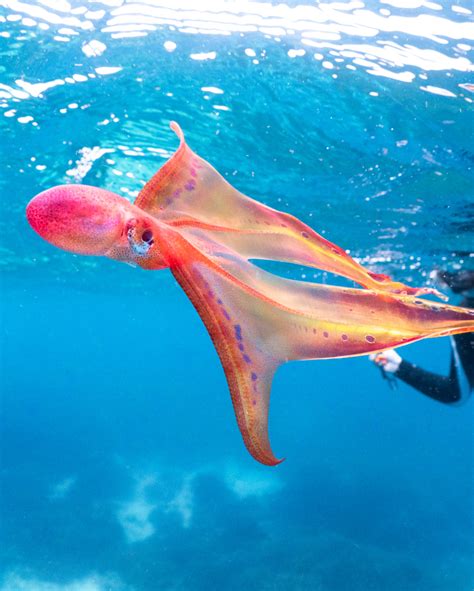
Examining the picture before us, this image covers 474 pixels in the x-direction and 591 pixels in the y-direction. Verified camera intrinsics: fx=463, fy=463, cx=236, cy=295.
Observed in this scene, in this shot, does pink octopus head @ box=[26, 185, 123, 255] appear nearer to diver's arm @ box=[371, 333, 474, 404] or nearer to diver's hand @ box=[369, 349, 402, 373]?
diver's arm @ box=[371, 333, 474, 404]

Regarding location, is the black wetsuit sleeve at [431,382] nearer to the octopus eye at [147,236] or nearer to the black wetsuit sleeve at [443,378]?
the black wetsuit sleeve at [443,378]

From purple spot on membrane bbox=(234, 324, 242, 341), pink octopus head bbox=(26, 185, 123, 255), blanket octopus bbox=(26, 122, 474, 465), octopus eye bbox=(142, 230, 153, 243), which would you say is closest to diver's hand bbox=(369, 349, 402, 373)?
blanket octopus bbox=(26, 122, 474, 465)

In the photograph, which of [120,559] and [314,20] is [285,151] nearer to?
[314,20]

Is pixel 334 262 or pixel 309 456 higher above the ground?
pixel 334 262

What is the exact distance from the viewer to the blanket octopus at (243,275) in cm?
147

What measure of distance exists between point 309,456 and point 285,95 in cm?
2525

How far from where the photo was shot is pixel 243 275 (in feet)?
5.96

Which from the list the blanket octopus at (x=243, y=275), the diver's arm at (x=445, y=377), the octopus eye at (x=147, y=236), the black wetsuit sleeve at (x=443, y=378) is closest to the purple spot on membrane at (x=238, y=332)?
the blanket octopus at (x=243, y=275)

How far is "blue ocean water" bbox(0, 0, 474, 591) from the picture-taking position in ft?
26.3

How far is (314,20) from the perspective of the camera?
7.46 m

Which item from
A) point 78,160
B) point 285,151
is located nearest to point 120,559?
point 78,160

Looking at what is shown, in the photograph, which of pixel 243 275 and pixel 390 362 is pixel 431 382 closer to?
Result: pixel 390 362

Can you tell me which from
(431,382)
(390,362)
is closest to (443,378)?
(431,382)

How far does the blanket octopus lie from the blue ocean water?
256 inches
